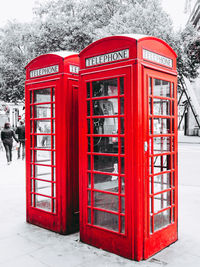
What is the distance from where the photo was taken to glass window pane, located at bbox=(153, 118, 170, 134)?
3.66 metres

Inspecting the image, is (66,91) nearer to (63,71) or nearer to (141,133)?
(63,71)

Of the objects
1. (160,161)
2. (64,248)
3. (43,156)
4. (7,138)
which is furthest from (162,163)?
(7,138)

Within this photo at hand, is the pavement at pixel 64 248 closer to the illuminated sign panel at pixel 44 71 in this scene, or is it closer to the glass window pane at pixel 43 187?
the glass window pane at pixel 43 187

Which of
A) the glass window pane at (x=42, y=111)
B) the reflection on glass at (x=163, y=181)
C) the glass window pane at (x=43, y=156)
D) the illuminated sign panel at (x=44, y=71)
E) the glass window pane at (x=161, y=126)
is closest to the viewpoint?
the glass window pane at (x=161, y=126)

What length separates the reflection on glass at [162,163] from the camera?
385 centimetres

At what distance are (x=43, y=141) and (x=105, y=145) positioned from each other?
1.26 m

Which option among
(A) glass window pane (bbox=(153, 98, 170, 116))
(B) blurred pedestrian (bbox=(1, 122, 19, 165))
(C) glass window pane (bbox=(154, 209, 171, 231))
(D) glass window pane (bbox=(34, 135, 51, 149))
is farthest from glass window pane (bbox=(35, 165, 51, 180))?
(B) blurred pedestrian (bbox=(1, 122, 19, 165))

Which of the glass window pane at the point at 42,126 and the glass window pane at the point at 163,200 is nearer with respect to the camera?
the glass window pane at the point at 163,200

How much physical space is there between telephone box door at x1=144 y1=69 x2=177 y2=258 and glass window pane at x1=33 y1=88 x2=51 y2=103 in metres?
1.61

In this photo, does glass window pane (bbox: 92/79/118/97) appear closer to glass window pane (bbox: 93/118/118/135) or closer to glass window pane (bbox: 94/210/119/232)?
glass window pane (bbox: 93/118/118/135)

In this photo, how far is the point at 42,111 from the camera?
452 cm

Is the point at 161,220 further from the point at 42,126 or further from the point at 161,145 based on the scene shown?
the point at 42,126

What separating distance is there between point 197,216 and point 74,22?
1935cm

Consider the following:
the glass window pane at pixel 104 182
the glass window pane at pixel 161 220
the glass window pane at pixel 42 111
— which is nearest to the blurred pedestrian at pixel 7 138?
the glass window pane at pixel 42 111
